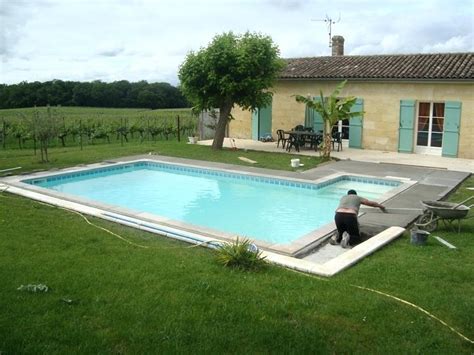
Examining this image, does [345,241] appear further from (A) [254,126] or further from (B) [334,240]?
(A) [254,126]

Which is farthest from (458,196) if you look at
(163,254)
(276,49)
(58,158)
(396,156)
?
(58,158)

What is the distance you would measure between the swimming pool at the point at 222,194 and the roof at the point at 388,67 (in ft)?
20.2

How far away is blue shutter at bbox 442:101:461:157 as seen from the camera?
A: 17438mm

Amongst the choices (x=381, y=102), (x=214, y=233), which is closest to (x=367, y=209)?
(x=214, y=233)

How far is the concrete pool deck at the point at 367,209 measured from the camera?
6.97 meters

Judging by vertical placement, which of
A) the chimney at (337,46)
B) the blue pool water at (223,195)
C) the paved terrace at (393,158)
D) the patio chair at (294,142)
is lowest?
the blue pool water at (223,195)

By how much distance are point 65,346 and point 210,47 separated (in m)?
15.9

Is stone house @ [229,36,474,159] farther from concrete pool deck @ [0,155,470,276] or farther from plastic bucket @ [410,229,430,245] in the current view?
plastic bucket @ [410,229,430,245]

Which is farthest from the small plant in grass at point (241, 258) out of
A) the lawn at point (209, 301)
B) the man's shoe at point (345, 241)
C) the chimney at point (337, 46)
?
the chimney at point (337, 46)

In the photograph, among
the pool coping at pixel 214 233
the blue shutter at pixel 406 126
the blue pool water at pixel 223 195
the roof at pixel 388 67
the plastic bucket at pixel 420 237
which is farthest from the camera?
the blue shutter at pixel 406 126

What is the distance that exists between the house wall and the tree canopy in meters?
27.8

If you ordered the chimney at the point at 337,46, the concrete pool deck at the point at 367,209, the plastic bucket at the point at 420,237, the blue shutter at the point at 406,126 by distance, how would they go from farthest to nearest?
the chimney at the point at 337,46 < the blue shutter at the point at 406,126 < the plastic bucket at the point at 420,237 < the concrete pool deck at the point at 367,209

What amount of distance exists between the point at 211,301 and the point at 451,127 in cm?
1515

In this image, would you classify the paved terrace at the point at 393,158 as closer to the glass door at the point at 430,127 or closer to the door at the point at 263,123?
the glass door at the point at 430,127
